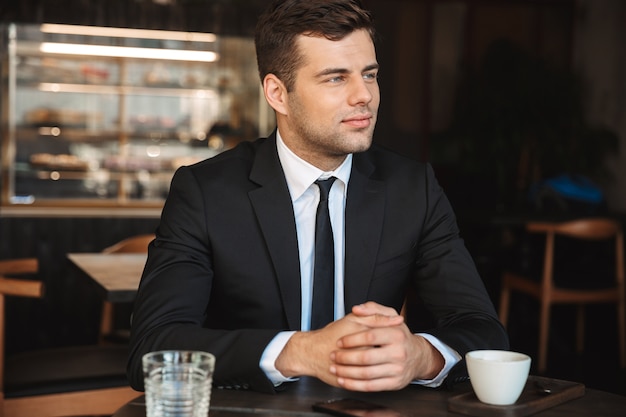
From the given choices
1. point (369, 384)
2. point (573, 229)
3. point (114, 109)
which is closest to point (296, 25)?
point (369, 384)

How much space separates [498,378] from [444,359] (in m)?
0.21

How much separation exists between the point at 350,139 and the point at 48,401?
1.19m

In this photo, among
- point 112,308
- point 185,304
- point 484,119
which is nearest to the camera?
point 185,304

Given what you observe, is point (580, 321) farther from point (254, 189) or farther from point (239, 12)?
point (254, 189)

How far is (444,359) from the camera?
4.69ft

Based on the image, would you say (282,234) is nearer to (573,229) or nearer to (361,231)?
(361,231)

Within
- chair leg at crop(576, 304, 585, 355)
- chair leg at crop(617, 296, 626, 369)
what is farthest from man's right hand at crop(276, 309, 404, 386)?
chair leg at crop(576, 304, 585, 355)

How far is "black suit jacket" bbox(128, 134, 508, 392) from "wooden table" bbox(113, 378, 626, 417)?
0.26 m

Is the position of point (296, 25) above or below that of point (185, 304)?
above

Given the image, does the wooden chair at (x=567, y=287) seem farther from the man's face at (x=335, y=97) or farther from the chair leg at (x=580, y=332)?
the man's face at (x=335, y=97)

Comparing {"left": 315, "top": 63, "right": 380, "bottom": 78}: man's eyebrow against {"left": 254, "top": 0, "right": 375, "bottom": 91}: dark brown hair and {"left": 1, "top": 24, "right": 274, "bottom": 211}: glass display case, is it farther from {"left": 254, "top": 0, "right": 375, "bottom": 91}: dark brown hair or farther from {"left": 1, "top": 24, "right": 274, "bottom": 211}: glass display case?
{"left": 1, "top": 24, "right": 274, "bottom": 211}: glass display case

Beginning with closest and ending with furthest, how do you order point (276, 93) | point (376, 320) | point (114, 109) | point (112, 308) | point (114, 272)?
1. point (376, 320)
2. point (276, 93)
3. point (114, 272)
4. point (112, 308)
5. point (114, 109)

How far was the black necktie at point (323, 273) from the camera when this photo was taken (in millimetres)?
1776

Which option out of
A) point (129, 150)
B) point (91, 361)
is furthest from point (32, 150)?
point (91, 361)
